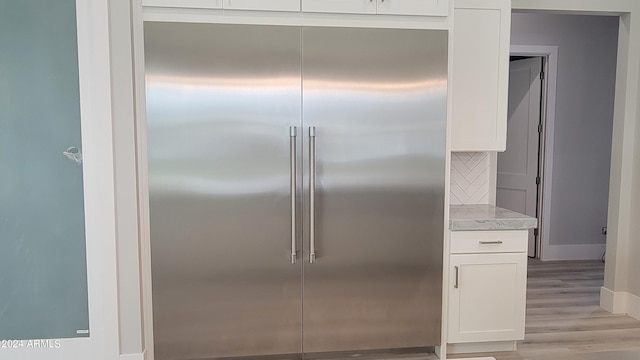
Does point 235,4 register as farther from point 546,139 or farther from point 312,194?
point 546,139

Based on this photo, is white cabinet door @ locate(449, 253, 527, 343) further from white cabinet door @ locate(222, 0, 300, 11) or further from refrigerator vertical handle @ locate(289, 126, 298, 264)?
white cabinet door @ locate(222, 0, 300, 11)

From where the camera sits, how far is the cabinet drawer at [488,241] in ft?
9.53

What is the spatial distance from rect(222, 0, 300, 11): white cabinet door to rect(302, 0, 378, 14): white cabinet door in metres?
0.07

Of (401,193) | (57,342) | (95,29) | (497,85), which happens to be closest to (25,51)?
(95,29)

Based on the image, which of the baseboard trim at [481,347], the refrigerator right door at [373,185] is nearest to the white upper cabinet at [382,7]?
the refrigerator right door at [373,185]

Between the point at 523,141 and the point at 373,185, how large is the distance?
10.8 feet

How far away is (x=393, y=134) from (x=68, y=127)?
71.7 inches

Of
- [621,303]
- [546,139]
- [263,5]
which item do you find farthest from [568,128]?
[263,5]

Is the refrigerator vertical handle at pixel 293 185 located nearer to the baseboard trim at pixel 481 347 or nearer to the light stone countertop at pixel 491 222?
the light stone countertop at pixel 491 222

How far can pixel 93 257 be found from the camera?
2719 mm

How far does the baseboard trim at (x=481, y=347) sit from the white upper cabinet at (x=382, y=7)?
2.03 m

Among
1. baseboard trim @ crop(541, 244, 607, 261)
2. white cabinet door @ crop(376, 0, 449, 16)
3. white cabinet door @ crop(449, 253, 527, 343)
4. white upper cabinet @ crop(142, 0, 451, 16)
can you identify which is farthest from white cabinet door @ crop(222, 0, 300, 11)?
baseboard trim @ crop(541, 244, 607, 261)

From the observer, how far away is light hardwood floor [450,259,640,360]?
10.1 ft

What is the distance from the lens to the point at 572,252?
5383 mm
